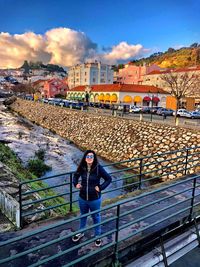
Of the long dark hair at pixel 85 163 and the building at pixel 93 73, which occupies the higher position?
the building at pixel 93 73

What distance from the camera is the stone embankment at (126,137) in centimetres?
1523

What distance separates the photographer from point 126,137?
19.3 m

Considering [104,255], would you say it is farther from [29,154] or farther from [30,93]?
[30,93]

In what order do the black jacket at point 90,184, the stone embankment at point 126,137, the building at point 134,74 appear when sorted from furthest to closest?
the building at point 134,74
the stone embankment at point 126,137
the black jacket at point 90,184

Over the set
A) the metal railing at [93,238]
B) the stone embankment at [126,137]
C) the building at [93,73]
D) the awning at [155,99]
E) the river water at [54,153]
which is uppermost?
the building at [93,73]

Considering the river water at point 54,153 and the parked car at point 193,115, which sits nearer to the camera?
the river water at point 54,153

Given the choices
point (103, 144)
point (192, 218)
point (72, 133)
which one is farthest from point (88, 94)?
point (192, 218)

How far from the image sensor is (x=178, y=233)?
15.6ft

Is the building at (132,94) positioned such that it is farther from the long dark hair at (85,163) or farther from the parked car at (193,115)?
the long dark hair at (85,163)

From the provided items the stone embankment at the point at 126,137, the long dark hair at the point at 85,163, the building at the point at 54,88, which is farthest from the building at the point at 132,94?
the long dark hair at the point at 85,163

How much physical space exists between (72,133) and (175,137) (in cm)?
1254

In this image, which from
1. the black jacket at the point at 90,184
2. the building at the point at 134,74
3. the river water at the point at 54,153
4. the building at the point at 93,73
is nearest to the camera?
the black jacket at the point at 90,184

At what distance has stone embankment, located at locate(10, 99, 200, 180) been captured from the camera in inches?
599

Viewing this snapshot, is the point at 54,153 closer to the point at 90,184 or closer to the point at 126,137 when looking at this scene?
the point at 126,137
